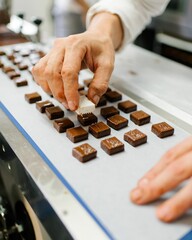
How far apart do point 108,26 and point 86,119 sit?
15.3 inches

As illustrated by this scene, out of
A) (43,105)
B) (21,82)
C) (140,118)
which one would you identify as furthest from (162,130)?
(21,82)

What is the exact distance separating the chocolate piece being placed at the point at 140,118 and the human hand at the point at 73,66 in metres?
0.09

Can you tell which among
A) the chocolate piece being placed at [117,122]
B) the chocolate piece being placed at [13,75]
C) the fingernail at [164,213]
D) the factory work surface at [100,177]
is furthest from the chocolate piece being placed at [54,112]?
the fingernail at [164,213]

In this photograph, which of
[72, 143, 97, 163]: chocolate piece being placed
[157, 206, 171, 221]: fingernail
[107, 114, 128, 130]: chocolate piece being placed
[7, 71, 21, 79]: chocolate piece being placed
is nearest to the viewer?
[157, 206, 171, 221]: fingernail

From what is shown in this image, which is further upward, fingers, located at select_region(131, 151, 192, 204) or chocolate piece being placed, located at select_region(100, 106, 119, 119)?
fingers, located at select_region(131, 151, 192, 204)

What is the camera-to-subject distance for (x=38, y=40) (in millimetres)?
1220

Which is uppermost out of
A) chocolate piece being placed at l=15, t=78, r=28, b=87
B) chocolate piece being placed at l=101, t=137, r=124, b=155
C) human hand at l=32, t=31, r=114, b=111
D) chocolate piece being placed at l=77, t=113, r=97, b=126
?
human hand at l=32, t=31, r=114, b=111

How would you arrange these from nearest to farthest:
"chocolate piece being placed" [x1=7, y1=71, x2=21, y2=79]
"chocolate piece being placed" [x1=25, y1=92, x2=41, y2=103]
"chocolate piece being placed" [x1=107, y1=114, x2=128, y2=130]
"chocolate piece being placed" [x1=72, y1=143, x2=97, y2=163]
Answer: "chocolate piece being placed" [x1=72, y1=143, x2=97, y2=163] → "chocolate piece being placed" [x1=107, y1=114, x2=128, y2=130] → "chocolate piece being placed" [x1=25, y1=92, x2=41, y2=103] → "chocolate piece being placed" [x1=7, y1=71, x2=21, y2=79]

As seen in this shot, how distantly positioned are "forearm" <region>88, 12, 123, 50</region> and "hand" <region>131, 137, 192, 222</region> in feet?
1.69

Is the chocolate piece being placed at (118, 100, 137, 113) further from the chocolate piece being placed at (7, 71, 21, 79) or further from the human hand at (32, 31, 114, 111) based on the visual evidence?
the chocolate piece being placed at (7, 71, 21, 79)

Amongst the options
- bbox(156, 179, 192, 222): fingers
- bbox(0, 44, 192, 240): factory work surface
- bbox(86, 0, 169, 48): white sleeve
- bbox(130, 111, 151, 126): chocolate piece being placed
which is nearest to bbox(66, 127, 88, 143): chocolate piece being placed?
bbox(0, 44, 192, 240): factory work surface

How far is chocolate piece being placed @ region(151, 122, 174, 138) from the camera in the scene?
60cm

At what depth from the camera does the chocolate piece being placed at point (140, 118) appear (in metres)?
0.65

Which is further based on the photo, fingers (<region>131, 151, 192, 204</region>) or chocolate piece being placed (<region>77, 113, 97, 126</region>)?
chocolate piece being placed (<region>77, 113, 97, 126</region>)
